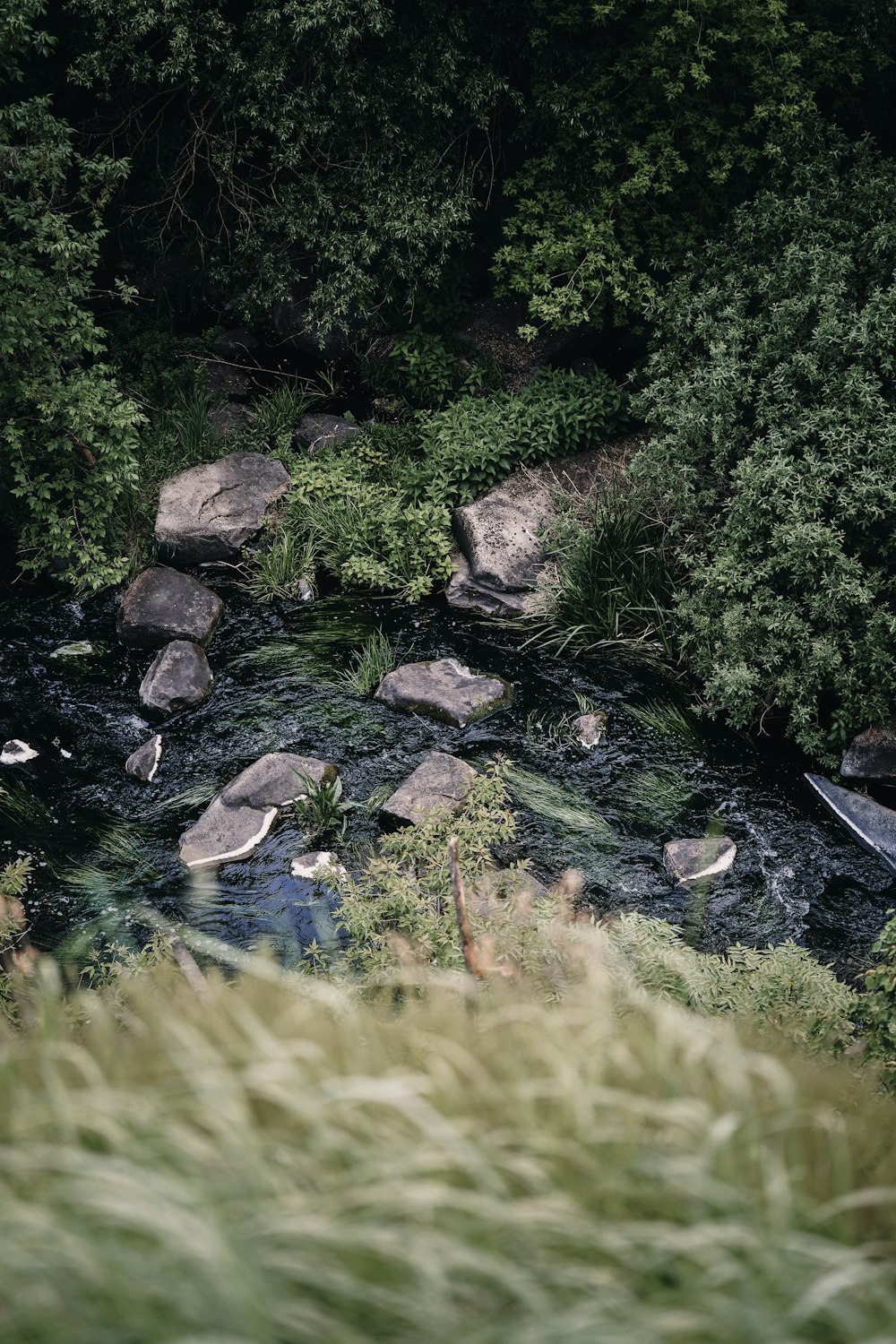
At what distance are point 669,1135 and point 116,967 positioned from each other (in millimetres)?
2918

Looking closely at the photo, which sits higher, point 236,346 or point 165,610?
point 236,346

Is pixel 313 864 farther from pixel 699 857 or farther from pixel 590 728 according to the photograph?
pixel 699 857

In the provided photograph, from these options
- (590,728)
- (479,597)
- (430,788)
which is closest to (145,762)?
(430,788)

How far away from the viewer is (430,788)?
5.75 m

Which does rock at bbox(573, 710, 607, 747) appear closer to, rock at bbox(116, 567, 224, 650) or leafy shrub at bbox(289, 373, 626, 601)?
leafy shrub at bbox(289, 373, 626, 601)

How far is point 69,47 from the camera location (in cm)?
758

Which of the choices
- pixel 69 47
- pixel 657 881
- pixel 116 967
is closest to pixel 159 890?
pixel 116 967

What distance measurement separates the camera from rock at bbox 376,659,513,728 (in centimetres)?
645

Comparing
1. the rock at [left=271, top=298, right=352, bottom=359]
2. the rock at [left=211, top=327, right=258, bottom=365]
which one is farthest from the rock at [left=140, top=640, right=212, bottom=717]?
the rock at [left=211, top=327, right=258, bottom=365]

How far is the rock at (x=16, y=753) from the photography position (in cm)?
620

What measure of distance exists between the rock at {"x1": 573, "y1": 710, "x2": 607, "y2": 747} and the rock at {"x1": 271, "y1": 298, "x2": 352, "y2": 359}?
4515 millimetres

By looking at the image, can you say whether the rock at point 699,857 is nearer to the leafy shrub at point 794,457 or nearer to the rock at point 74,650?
the leafy shrub at point 794,457

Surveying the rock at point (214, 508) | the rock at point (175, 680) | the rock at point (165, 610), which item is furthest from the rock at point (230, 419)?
the rock at point (175, 680)

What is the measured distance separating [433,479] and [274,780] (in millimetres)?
3108
